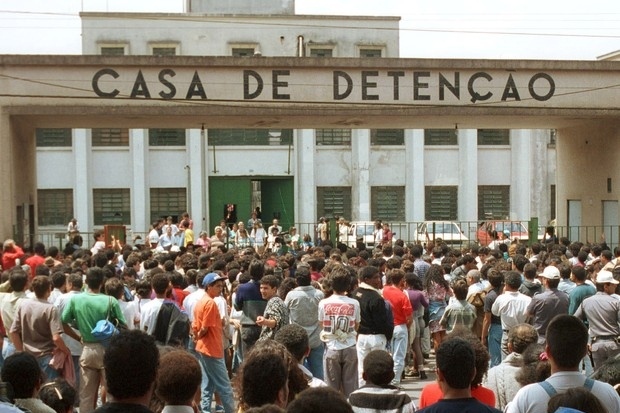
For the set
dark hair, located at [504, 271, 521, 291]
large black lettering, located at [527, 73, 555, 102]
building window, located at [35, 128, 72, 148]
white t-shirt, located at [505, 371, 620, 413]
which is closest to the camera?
white t-shirt, located at [505, 371, 620, 413]

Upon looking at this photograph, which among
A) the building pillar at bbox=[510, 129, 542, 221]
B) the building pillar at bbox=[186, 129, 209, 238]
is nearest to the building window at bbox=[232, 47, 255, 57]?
the building pillar at bbox=[186, 129, 209, 238]

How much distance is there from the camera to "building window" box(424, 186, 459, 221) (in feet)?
150

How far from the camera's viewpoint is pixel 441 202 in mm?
45875

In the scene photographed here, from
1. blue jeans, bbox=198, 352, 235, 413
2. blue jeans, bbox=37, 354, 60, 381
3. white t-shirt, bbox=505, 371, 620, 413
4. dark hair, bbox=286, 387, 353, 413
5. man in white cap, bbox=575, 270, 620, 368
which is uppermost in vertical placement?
dark hair, bbox=286, 387, 353, 413

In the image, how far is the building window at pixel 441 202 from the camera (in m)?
45.7

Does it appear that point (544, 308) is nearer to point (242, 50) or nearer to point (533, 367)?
point (533, 367)

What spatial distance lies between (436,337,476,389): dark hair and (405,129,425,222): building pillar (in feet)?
128

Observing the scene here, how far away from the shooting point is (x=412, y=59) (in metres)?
25.8

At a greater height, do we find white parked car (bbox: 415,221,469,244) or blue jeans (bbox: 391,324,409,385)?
white parked car (bbox: 415,221,469,244)

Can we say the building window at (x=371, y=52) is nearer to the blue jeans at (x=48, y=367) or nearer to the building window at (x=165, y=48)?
the building window at (x=165, y=48)

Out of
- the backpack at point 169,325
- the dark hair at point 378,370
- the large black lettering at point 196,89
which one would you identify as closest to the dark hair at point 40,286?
the backpack at point 169,325

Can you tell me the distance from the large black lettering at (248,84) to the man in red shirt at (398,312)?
11879 millimetres

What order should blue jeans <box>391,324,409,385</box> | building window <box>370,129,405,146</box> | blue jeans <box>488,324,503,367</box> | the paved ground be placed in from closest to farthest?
blue jeans <box>488,324,503,367</box>, blue jeans <box>391,324,409,385</box>, the paved ground, building window <box>370,129,405,146</box>

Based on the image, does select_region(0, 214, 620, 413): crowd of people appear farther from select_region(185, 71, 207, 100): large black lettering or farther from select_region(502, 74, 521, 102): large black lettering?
select_region(502, 74, 521, 102): large black lettering
